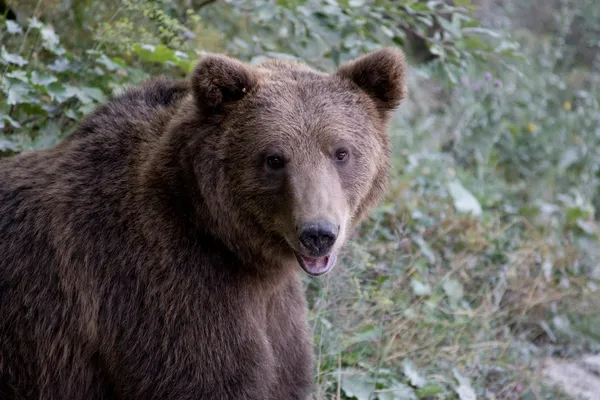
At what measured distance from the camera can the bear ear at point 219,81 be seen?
353 cm

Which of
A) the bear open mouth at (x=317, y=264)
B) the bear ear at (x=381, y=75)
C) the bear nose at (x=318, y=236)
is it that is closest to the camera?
the bear nose at (x=318, y=236)

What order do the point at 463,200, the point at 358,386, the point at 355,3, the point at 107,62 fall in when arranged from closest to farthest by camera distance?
the point at 358,386 < the point at 107,62 < the point at 355,3 < the point at 463,200

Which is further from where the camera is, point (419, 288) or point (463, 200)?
point (463, 200)

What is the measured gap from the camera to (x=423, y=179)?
7.43 metres

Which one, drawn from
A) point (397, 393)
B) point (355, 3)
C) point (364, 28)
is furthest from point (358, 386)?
point (364, 28)

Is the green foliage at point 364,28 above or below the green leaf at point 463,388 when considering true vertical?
above

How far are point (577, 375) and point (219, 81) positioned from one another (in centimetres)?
405

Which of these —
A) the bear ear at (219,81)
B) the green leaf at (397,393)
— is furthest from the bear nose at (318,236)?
the green leaf at (397,393)

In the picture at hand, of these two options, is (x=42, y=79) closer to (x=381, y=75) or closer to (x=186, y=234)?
(x=186, y=234)

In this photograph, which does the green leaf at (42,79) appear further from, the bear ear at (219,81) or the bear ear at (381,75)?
the bear ear at (381,75)

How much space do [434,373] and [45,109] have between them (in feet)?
10.5

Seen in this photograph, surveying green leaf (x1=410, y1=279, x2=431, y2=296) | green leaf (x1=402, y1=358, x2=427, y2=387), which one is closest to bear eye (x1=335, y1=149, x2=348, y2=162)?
green leaf (x1=402, y1=358, x2=427, y2=387)

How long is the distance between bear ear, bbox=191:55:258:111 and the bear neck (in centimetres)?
15

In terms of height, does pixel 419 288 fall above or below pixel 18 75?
below
